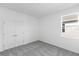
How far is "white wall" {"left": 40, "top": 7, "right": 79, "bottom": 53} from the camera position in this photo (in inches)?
99.2

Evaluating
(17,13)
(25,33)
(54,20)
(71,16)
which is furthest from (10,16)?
(71,16)

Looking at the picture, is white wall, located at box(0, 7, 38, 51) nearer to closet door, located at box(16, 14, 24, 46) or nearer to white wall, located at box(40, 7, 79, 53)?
closet door, located at box(16, 14, 24, 46)

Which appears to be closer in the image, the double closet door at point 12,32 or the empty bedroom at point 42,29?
the empty bedroom at point 42,29

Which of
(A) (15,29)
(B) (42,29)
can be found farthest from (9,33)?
(B) (42,29)

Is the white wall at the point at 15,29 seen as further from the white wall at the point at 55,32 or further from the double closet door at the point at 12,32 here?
the white wall at the point at 55,32

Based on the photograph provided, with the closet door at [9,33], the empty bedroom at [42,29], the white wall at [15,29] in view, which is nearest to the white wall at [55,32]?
the empty bedroom at [42,29]

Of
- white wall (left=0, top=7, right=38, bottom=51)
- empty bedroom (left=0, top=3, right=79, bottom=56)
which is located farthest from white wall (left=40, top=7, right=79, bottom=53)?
white wall (left=0, top=7, right=38, bottom=51)

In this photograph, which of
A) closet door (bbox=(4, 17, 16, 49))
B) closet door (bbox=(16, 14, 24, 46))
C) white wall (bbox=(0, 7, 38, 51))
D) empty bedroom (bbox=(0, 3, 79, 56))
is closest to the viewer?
empty bedroom (bbox=(0, 3, 79, 56))

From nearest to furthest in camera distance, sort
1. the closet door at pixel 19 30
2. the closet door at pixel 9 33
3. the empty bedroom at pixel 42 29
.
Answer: the empty bedroom at pixel 42 29 → the closet door at pixel 9 33 → the closet door at pixel 19 30

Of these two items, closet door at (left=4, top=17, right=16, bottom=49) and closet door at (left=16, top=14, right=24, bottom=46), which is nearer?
closet door at (left=4, top=17, right=16, bottom=49)

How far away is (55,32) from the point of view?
3.34 metres

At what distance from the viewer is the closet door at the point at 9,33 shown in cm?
287

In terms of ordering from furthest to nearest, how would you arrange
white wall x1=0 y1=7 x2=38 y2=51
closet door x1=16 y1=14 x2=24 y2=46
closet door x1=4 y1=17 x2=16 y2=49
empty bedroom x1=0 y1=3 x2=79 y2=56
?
closet door x1=16 y1=14 x2=24 y2=46
closet door x1=4 y1=17 x2=16 y2=49
white wall x1=0 y1=7 x2=38 y2=51
empty bedroom x1=0 y1=3 x2=79 y2=56

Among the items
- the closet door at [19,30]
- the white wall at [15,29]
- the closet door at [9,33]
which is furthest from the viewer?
the closet door at [19,30]
